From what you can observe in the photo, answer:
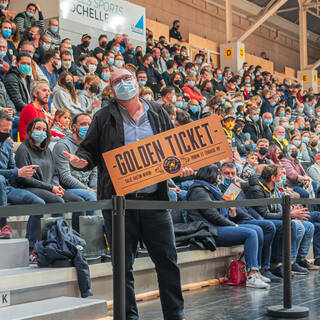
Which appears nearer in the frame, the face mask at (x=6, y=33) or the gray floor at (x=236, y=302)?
the gray floor at (x=236, y=302)

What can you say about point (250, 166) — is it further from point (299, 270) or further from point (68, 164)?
Result: point (68, 164)

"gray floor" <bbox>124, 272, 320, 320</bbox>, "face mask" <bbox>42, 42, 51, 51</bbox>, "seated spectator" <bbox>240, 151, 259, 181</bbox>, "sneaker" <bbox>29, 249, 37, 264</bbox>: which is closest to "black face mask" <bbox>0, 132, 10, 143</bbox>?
"sneaker" <bbox>29, 249, 37, 264</bbox>

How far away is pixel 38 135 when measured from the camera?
516 cm

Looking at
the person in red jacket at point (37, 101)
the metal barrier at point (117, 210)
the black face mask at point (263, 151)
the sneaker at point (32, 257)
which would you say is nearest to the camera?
the metal barrier at point (117, 210)

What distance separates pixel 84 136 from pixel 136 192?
2581 mm

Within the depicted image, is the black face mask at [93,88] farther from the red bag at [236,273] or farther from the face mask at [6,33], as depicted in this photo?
the red bag at [236,273]

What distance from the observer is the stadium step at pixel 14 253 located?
13.4 ft

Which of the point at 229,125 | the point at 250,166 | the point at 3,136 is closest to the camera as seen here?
the point at 3,136

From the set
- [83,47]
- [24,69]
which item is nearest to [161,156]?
[24,69]

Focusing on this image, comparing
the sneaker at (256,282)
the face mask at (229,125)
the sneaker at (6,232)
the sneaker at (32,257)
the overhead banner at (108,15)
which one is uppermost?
the overhead banner at (108,15)

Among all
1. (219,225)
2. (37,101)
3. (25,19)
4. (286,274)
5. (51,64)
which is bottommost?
(286,274)

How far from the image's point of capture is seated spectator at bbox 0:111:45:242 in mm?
4496

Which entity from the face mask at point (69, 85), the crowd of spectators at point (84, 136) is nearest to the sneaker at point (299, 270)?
the crowd of spectators at point (84, 136)

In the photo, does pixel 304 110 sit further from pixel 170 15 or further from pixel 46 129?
pixel 46 129
